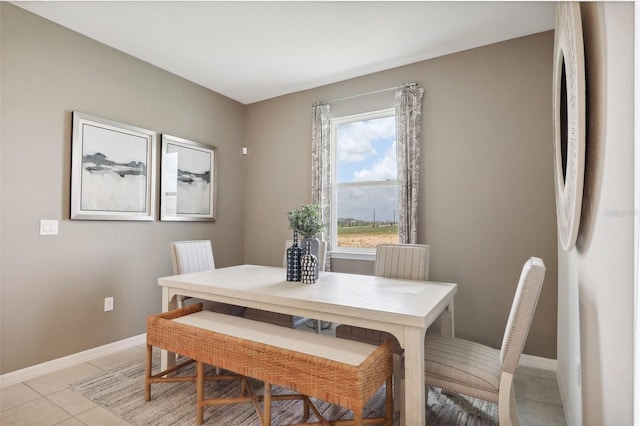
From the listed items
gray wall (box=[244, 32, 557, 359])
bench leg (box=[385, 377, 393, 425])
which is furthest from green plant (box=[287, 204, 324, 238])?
gray wall (box=[244, 32, 557, 359])

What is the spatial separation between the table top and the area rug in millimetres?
668

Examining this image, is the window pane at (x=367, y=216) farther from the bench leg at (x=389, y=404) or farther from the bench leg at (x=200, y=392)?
the bench leg at (x=200, y=392)

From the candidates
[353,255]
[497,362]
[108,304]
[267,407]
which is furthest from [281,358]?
[108,304]

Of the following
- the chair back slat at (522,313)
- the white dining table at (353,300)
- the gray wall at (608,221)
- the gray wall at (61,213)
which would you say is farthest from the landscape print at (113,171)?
the gray wall at (608,221)

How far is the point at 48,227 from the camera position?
8.36 feet

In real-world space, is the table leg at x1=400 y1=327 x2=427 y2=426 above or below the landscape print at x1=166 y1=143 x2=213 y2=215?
below

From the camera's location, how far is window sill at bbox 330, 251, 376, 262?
350 centimetres

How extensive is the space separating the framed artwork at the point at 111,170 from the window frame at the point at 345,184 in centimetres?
190

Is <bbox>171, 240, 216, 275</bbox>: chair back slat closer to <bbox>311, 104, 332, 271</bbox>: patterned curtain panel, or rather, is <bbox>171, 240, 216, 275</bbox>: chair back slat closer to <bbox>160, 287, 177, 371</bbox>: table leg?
<bbox>160, 287, 177, 371</bbox>: table leg

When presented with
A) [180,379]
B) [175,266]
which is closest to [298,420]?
[180,379]

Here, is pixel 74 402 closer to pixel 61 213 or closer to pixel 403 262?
pixel 61 213

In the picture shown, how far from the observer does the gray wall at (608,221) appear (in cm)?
102

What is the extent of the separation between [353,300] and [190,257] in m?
1.73

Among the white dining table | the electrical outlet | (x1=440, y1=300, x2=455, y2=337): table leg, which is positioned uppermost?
the white dining table
